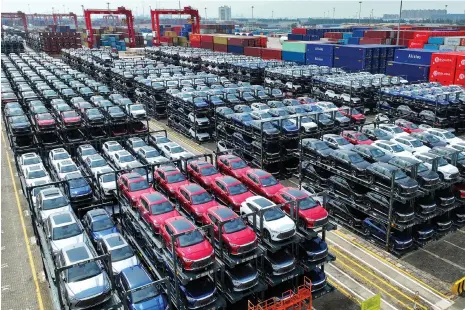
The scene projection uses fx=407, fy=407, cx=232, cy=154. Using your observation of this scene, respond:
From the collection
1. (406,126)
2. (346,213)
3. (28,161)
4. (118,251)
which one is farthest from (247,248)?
(406,126)

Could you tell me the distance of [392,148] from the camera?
26250mm

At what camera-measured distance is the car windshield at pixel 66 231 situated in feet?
56.3

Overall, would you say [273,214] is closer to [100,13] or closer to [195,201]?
[195,201]

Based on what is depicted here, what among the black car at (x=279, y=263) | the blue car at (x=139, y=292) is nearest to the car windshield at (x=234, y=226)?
the black car at (x=279, y=263)

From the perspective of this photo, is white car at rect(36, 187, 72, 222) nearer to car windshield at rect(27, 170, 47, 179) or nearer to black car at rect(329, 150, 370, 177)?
car windshield at rect(27, 170, 47, 179)

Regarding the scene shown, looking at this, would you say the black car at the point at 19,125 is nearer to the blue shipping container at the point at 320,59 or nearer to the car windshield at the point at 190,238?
the car windshield at the point at 190,238

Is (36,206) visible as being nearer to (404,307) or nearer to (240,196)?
(240,196)

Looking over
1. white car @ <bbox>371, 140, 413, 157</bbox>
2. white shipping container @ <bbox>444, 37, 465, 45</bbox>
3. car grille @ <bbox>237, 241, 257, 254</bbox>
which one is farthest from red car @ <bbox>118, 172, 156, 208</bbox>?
white shipping container @ <bbox>444, 37, 465, 45</bbox>

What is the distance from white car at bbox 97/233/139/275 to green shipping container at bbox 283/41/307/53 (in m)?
57.2

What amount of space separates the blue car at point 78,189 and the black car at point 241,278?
10.4 metres

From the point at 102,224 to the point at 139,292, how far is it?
538 cm

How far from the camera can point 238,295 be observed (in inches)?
603

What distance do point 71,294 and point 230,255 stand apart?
18.6 ft

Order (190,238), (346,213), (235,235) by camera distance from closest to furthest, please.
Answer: (190,238), (235,235), (346,213)
